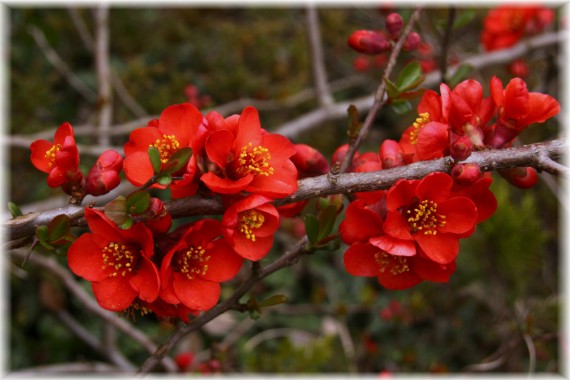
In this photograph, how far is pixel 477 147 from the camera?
1.15m

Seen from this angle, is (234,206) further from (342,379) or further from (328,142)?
(328,142)

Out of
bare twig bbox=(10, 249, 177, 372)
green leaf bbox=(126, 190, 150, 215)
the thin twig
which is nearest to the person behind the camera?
green leaf bbox=(126, 190, 150, 215)

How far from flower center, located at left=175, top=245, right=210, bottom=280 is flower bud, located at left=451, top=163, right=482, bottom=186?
0.51 m

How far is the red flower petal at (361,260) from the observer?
1.18 meters

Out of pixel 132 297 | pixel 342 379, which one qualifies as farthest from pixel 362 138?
pixel 342 379

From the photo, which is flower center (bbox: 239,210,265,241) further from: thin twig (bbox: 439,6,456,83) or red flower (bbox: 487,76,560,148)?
thin twig (bbox: 439,6,456,83)

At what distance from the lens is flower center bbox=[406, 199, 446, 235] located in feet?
3.73

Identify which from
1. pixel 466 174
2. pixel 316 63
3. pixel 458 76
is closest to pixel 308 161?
pixel 466 174

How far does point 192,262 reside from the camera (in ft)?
3.80

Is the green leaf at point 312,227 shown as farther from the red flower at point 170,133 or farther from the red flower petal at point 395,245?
the red flower at point 170,133

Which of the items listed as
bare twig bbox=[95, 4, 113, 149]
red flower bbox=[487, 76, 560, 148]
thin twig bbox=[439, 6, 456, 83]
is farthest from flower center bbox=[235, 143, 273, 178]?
bare twig bbox=[95, 4, 113, 149]

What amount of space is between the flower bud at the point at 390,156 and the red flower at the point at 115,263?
50 centimetres

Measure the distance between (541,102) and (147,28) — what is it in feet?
9.64

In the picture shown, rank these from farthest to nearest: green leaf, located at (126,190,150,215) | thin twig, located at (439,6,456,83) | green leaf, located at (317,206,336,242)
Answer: thin twig, located at (439,6,456,83)
green leaf, located at (317,206,336,242)
green leaf, located at (126,190,150,215)
